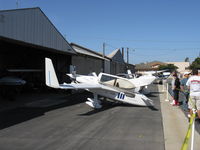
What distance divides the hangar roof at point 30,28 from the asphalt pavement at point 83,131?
5.15 meters

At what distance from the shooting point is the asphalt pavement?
5.54 meters

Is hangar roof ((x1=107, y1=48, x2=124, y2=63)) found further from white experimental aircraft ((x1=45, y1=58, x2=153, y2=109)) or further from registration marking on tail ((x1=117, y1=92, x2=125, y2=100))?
registration marking on tail ((x1=117, y1=92, x2=125, y2=100))

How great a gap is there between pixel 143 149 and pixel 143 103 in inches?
246

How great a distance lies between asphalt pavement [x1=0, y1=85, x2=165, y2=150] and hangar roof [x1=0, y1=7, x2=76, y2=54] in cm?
515

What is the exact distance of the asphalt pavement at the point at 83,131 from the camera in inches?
218

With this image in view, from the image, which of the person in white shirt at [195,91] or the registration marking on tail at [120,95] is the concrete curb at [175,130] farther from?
the registration marking on tail at [120,95]

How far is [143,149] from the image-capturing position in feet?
17.0

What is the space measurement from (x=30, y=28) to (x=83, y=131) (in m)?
9.42

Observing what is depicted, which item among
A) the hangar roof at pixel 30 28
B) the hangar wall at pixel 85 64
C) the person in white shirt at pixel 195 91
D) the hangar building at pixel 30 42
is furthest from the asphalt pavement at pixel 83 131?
the hangar wall at pixel 85 64

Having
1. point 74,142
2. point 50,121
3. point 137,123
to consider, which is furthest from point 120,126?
point 50,121

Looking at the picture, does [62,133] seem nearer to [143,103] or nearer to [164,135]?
A: [164,135]

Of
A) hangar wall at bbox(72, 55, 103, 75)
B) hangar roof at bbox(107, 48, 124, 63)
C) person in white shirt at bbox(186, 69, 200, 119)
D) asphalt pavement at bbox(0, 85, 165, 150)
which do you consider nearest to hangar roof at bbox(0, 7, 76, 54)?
hangar wall at bbox(72, 55, 103, 75)

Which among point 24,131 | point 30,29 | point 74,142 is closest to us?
point 74,142

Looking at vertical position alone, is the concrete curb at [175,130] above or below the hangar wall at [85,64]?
below
